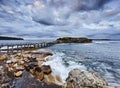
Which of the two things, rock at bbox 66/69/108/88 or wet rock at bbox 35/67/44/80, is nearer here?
rock at bbox 66/69/108/88

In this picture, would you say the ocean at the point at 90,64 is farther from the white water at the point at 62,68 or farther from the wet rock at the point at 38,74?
the wet rock at the point at 38,74

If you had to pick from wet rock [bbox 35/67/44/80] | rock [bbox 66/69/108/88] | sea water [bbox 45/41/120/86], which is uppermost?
rock [bbox 66/69/108/88]

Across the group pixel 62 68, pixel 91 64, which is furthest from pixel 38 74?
pixel 91 64

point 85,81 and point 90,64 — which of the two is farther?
point 90,64

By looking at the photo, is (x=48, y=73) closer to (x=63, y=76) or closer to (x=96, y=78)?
(x=63, y=76)

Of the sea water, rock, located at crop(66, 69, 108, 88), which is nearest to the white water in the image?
the sea water

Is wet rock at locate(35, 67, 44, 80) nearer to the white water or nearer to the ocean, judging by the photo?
the white water

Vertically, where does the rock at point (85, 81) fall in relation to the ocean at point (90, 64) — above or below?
above

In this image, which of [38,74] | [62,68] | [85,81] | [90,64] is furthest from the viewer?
[90,64]

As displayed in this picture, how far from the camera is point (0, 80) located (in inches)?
351

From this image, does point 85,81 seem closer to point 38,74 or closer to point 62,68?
point 38,74

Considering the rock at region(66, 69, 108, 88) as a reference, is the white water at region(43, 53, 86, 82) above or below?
below

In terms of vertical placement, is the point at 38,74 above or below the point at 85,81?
below

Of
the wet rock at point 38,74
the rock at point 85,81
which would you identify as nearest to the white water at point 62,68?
the wet rock at point 38,74
